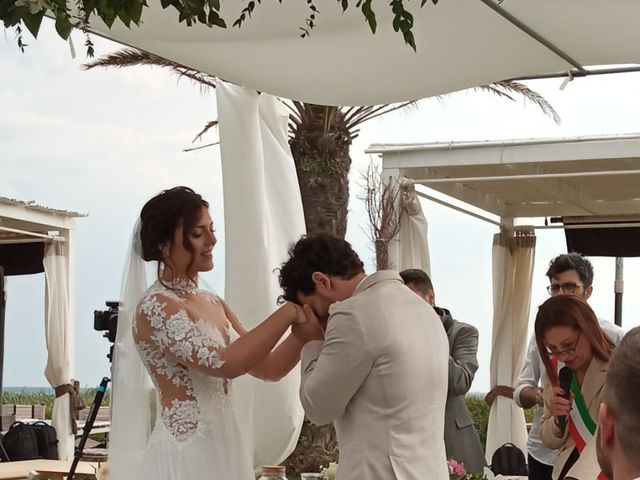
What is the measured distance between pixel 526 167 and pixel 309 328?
7.03 m

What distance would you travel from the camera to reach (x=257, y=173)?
14.1ft

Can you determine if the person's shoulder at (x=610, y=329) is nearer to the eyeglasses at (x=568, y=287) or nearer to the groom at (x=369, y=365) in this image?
the eyeglasses at (x=568, y=287)

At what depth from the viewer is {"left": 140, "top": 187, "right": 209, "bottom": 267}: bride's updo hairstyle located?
336 centimetres

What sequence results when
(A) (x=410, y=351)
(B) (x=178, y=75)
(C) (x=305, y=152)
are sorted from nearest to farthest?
(A) (x=410, y=351)
(C) (x=305, y=152)
(B) (x=178, y=75)

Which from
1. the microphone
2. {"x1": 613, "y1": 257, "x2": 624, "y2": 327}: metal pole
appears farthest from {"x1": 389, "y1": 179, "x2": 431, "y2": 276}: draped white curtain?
{"x1": 613, "y1": 257, "x2": 624, "y2": 327}: metal pole

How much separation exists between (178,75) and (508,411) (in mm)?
4339

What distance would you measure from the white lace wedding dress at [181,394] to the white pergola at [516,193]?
5397 millimetres

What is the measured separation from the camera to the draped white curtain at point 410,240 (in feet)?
25.8

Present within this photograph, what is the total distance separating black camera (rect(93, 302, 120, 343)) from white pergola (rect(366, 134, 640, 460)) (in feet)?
16.4

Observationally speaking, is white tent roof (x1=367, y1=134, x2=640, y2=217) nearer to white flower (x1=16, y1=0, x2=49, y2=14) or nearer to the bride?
the bride

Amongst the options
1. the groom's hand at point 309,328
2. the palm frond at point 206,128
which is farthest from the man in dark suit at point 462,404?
the palm frond at point 206,128

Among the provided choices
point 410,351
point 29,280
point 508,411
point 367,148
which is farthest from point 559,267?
point 29,280

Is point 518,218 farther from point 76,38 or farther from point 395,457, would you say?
point 395,457

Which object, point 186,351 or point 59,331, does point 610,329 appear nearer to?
point 186,351
